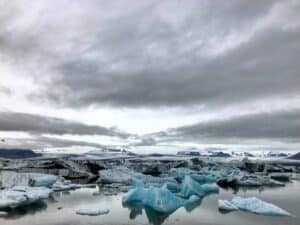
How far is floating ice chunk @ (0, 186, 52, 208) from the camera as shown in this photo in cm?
1167

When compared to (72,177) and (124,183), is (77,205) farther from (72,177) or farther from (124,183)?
(72,177)

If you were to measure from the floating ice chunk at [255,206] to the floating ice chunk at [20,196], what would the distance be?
6164 millimetres

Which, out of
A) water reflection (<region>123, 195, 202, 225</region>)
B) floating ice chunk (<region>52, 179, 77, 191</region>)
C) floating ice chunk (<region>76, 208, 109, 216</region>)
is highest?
floating ice chunk (<region>52, 179, 77, 191</region>)

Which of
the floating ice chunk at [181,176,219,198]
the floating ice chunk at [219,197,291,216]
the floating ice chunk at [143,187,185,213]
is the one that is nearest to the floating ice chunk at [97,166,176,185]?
the floating ice chunk at [181,176,219,198]

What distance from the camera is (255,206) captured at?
11.4m

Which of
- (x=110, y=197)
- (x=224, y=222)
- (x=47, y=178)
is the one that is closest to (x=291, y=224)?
(x=224, y=222)

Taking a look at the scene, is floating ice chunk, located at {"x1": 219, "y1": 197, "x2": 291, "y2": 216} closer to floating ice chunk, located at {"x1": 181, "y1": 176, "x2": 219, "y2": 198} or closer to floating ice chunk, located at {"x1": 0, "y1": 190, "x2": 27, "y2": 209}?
floating ice chunk, located at {"x1": 181, "y1": 176, "x2": 219, "y2": 198}

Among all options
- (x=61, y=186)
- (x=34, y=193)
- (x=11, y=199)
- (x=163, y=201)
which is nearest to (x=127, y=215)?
(x=163, y=201)

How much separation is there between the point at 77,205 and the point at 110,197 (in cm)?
256

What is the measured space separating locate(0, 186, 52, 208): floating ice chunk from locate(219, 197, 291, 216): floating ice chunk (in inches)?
243

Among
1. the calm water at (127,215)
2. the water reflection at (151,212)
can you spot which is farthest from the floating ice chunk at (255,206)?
the water reflection at (151,212)

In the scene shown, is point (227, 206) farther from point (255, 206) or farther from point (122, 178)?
point (122, 178)

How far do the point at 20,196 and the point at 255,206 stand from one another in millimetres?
7235

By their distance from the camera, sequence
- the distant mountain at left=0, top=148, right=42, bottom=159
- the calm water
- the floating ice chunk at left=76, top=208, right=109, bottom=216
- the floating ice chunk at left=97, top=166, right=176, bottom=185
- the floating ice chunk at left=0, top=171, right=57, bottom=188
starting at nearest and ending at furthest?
the calm water, the floating ice chunk at left=76, top=208, right=109, bottom=216, the floating ice chunk at left=0, top=171, right=57, bottom=188, the floating ice chunk at left=97, top=166, right=176, bottom=185, the distant mountain at left=0, top=148, right=42, bottom=159
